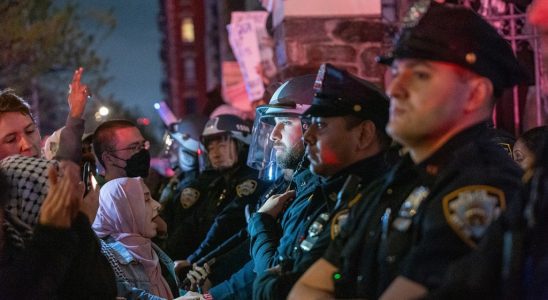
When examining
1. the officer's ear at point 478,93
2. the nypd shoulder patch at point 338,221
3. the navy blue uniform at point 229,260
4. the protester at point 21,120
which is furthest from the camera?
the navy blue uniform at point 229,260

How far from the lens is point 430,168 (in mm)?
2828

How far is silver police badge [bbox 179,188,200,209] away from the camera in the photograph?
805cm

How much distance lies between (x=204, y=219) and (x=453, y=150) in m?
5.17

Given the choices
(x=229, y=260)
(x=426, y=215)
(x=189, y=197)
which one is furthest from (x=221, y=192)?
(x=426, y=215)

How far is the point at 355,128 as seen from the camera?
12.7 feet

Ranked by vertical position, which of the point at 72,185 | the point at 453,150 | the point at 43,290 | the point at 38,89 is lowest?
the point at 38,89

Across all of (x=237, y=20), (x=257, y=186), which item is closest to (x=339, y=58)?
(x=257, y=186)

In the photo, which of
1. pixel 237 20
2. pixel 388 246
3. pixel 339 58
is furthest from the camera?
pixel 237 20

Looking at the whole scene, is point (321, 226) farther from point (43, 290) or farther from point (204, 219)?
point (204, 219)

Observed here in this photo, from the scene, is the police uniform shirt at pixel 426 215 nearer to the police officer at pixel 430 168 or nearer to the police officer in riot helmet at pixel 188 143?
the police officer at pixel 430 168

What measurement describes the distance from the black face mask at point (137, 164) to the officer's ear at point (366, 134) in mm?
2650

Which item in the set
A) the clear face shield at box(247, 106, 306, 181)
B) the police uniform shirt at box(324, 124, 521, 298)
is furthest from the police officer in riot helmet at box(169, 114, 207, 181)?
the police uniform shirt at box(324, 124, 521, 298)

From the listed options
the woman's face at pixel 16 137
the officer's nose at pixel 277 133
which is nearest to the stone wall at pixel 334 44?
the officer's nose at pixel 277 133

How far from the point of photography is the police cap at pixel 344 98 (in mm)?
3816
